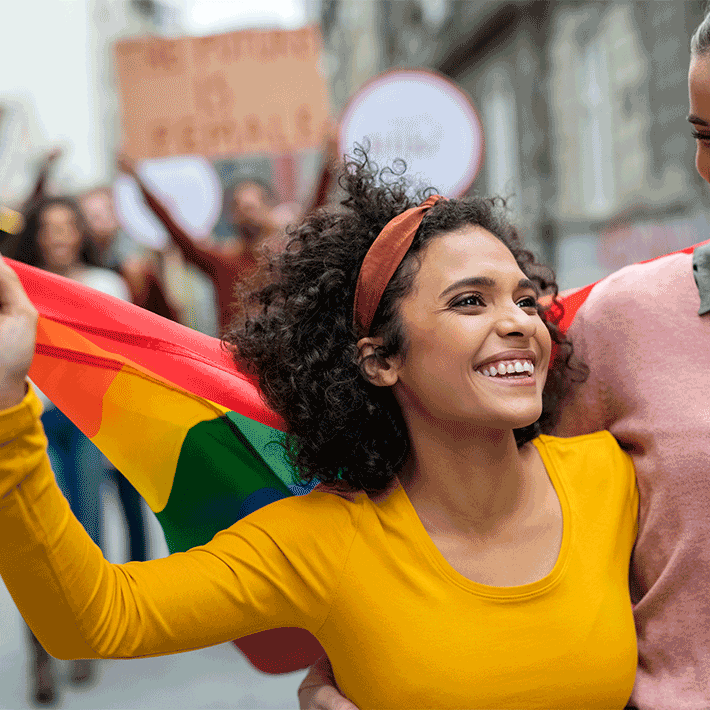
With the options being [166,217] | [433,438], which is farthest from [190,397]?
[166,217]

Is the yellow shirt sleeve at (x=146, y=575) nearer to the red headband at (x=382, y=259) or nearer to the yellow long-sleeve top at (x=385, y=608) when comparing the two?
the yellow long-sleeve top at (x=385, y=608)

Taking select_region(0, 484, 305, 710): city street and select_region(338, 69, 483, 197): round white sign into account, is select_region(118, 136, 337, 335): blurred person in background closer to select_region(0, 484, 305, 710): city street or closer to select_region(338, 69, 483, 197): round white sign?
select_region(338, 69, 483, 197): round white sign

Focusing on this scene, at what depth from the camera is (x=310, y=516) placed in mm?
1379

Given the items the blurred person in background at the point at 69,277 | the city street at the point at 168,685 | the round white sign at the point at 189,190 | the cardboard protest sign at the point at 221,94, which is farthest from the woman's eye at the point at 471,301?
the round white sign at the point at 189,190

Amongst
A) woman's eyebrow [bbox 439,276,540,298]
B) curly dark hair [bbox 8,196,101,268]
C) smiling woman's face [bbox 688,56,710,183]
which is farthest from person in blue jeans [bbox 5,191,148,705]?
smiling woman's face [bbox 688,56,710,183]

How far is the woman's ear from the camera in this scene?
1463 millimetres

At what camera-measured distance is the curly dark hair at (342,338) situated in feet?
4.79

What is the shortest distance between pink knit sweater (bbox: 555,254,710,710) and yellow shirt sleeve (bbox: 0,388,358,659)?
52cm

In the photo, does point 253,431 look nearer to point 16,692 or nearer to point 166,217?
point 16,692

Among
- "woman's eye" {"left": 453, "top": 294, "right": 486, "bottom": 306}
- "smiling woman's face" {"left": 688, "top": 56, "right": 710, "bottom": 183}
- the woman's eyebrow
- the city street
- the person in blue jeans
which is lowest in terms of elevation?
the city street

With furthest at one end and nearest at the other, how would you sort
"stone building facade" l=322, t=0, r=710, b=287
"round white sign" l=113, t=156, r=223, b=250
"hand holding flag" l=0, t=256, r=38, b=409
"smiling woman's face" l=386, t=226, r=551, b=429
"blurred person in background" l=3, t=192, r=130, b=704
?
"stone building facade" l=322, t=0, r=710, b=287
"round white sign" l=113, t=156, r=223, b=250
"blurred person in background" l=3, t=192, r=130, b=704
"smiling woman's face" l=386, t=226, r=551, b=429
"hand holding flag" l=0, t=256, r=38, b=409

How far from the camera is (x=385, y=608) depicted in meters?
1.30

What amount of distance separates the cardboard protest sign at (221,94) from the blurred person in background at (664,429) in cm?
347

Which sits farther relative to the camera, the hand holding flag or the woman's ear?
the woman's ear
